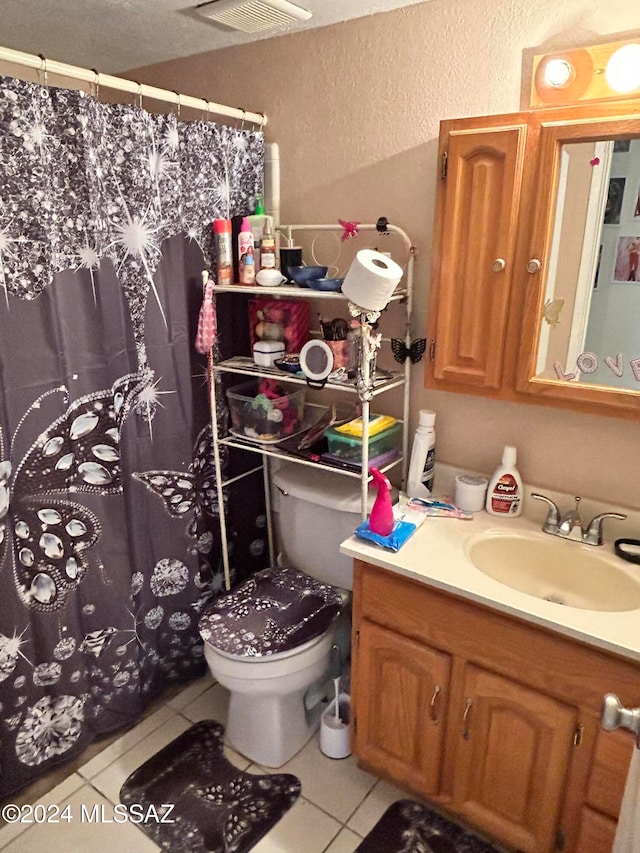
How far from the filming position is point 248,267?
1.88 m

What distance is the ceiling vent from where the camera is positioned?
5.10ft

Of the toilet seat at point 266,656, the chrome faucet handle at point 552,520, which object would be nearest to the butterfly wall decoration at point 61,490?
the toilet seat at point 266,656

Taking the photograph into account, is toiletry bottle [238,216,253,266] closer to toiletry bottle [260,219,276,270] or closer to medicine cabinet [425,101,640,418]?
toiletry bottle [260,219,276,270]

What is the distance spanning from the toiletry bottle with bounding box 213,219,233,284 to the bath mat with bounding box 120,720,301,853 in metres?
1.50

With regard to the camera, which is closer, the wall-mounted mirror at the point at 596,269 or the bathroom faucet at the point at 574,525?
the wall-mounted mirror at the point at 596,269

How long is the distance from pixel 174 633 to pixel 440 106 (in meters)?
1.86

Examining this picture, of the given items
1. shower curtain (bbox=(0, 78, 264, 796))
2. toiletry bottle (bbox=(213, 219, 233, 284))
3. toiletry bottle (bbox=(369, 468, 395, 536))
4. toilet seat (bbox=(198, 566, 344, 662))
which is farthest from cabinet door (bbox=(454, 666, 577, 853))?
toiletry bottle (bbox=(213, 219, 233, 284))

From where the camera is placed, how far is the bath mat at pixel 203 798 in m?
1.63

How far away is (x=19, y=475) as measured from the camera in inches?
61.7

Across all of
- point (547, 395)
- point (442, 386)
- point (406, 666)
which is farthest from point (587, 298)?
point (406, 666)

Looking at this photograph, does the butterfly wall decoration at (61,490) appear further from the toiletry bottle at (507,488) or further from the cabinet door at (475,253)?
the toiletry bottle at (507,488)

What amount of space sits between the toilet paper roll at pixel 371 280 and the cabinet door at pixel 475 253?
206 millimetres

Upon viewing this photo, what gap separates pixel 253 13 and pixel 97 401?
3.73 ft

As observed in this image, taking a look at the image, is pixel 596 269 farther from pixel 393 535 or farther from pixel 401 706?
pixel 401 706
